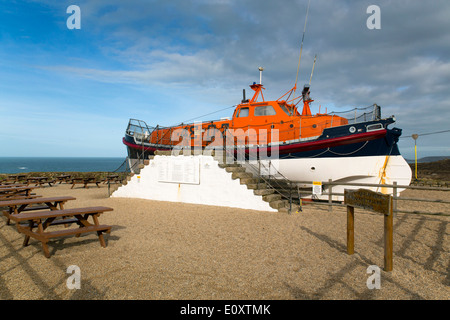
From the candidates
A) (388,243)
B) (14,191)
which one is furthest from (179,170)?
(388,243)

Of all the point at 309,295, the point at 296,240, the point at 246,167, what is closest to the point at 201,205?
the point at 246,167

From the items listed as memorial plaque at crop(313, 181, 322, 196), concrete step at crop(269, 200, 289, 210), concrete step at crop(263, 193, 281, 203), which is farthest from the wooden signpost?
memorial plaque at crop(313, 181, 322, 196)

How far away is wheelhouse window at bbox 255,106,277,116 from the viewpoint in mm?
11539

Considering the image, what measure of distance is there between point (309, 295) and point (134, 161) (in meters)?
11.5

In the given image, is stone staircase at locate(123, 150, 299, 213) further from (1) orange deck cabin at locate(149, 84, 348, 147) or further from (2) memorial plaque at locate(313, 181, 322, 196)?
(1) orange deck cabin at locate(149, 84, 348, 147)

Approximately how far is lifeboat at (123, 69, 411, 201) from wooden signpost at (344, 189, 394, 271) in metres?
4.09

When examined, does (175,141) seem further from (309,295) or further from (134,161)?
(309,295)

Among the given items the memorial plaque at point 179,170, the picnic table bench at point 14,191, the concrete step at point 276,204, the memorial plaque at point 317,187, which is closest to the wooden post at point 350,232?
the concrete step at point 276,204

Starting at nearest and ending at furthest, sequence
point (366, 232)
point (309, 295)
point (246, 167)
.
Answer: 1. point (309, 295)
2. point (366, 232)
3. point (246, 167)

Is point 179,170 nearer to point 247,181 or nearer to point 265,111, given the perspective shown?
point 247,181

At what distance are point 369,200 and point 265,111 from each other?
7.60 meters
